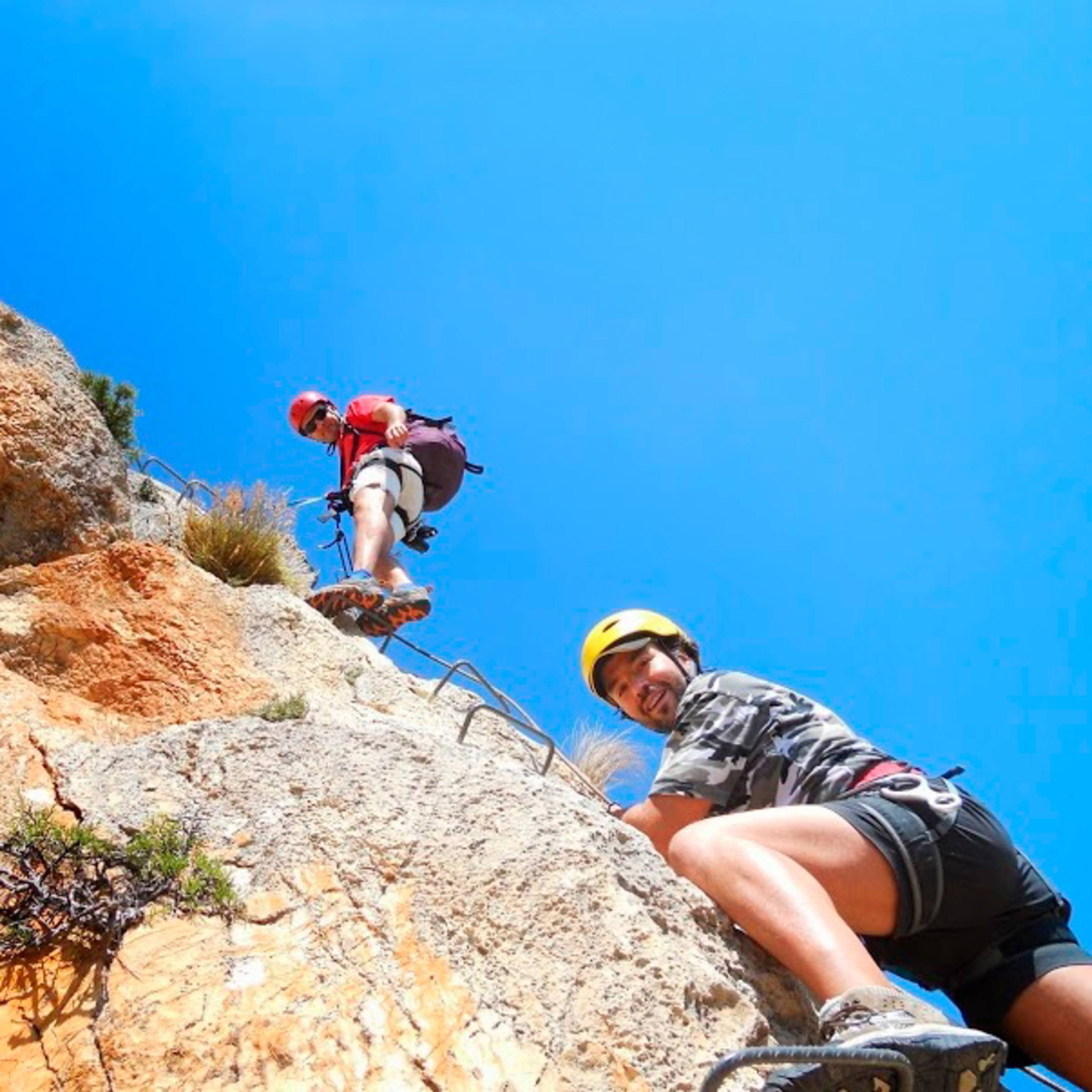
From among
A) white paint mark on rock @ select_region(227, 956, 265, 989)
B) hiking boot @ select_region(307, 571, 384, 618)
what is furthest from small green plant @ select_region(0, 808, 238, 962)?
hiking boot @ select_region(307, 571, 384, 618)

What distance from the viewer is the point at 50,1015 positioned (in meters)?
2.81

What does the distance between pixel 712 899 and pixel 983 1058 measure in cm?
121

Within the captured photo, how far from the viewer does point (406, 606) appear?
23.4 ft

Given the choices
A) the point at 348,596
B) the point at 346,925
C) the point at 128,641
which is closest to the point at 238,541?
the point at 348,596

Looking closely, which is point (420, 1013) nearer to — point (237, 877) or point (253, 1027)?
point (253, 1027)

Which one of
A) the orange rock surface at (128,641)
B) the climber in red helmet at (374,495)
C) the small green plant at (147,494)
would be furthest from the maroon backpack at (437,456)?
the orange rock surface at (128,641)

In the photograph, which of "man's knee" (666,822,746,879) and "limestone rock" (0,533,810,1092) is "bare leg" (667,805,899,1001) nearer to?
"man's knee" (666,822,746,879)

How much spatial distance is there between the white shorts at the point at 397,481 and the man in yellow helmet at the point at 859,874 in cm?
440

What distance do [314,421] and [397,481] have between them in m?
1.20

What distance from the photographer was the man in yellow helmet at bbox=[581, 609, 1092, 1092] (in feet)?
9.87

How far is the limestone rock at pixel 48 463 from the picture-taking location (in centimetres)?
511

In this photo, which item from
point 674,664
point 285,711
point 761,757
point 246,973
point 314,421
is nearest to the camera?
point 246,973

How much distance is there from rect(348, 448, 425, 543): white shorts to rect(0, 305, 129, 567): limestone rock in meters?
2.31

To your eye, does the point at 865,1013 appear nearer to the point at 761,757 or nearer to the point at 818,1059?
the point at 818,1059
